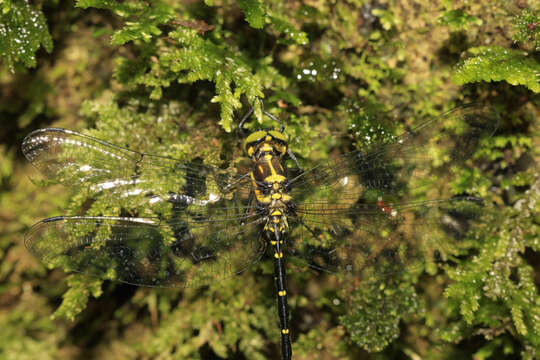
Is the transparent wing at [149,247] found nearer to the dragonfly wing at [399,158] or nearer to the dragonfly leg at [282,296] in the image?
the dragonfly leg at [282,296]

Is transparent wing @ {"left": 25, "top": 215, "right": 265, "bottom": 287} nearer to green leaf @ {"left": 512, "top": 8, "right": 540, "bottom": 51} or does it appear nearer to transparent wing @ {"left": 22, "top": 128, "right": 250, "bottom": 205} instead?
transparent wing @ {"left": 22, "top": 128, "right": 250, "bottom": 205}

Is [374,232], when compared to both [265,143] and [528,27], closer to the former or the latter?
[265,143]

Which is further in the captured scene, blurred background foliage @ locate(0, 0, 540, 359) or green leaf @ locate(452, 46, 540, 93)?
blurred background foliage @ locate(0, 0, 540, 359)

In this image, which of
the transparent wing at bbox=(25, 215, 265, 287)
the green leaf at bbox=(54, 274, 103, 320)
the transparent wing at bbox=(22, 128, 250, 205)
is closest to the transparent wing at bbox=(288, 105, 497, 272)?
the transparent wing at bbox=(25, 215, 265, 287)

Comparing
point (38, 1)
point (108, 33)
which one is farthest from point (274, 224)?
point (38, 1)

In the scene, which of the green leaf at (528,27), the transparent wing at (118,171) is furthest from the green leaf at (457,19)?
the transparent wing at (118,171)

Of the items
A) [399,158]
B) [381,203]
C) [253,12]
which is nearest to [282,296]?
[381,203]

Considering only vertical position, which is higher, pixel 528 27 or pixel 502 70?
pixel 528 27
